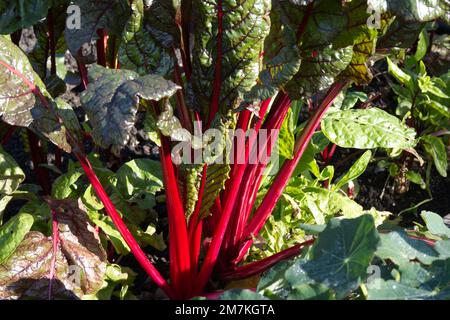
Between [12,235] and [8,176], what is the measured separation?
214 mm

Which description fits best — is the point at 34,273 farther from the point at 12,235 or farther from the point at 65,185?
the point at 65,185

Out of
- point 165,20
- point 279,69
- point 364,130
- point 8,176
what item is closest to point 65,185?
point 8,176

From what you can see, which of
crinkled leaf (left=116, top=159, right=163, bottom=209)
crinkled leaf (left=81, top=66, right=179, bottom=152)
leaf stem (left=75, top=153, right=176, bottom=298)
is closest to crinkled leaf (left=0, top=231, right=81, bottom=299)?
leaf stem (left=75, top=153, right=176, bottom=298)

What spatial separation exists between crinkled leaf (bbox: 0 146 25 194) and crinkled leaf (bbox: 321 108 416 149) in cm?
75

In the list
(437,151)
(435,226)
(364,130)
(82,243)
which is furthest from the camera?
(437,151)

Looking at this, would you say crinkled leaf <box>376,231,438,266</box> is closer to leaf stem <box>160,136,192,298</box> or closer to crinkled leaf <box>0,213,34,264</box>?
leaf stem <box>160,136,192,298</box>

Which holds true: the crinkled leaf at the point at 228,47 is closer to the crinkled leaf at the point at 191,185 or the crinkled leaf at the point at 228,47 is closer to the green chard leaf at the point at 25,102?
the crinkled leaf at the point at 191,185

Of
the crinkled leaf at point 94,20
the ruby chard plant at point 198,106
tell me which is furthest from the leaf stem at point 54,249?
the crinkled leaf at point 94,20

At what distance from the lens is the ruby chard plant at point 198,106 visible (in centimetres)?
145

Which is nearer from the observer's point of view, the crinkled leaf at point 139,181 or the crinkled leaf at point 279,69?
the crinkled leaf at point 279,69

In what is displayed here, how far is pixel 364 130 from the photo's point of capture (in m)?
1.79

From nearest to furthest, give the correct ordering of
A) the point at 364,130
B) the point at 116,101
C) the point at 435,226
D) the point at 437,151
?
the point at 116,101 < the point at 435,226 < the point at 364,130 < the point at 437,151
